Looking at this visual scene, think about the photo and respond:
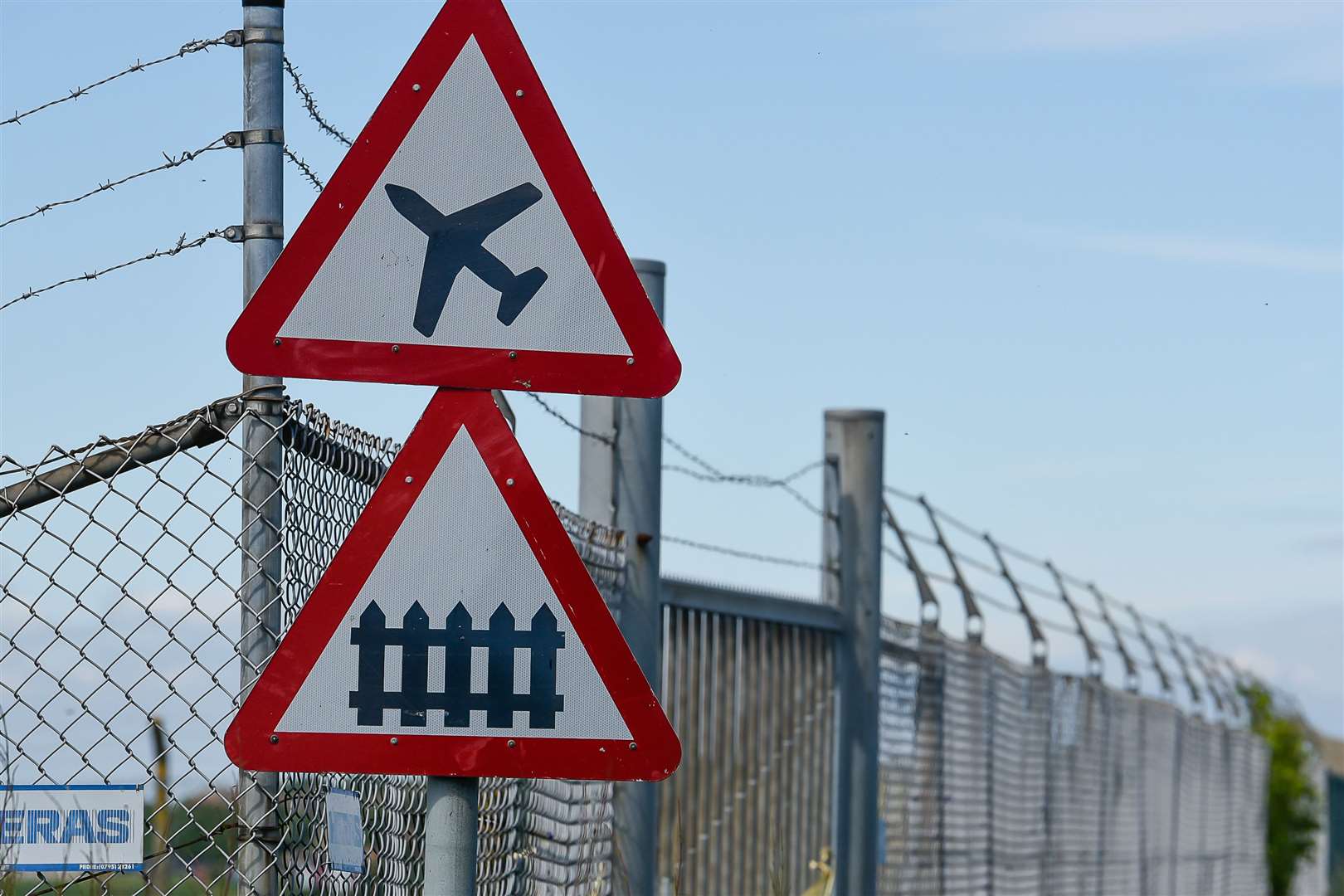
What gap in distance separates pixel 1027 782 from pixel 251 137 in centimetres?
676

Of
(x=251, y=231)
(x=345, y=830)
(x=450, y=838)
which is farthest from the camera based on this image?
(x=251, y=231)

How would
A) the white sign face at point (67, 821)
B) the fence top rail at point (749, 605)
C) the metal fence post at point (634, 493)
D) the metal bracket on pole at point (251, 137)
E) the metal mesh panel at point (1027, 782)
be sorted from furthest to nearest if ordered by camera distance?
the metal mesh panel at point (1027, 782) < the fence top rail at point (749, 605) < the metal fence post at point (634, 493) < the metal bracket on pole at point (251, 137) < the white sign face at point (67, 821)

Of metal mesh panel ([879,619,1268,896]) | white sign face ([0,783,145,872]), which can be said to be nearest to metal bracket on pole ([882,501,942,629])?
metal mesh panel ([879,619,1268,896])

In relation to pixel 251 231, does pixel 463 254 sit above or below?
below

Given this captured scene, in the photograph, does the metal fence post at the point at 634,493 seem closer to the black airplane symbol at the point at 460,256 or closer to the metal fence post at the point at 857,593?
the metal fence post at the point at 857,593

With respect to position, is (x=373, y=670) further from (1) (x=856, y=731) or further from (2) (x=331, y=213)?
(1) (x=856, y=731)

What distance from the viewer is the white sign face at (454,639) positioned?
230cm

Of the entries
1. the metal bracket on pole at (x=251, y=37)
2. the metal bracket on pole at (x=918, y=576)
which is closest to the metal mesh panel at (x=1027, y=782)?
the metal bracket on pole at (x=918, y=576)

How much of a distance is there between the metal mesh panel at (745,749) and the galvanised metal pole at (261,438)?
7.09 feet

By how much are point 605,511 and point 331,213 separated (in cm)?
223

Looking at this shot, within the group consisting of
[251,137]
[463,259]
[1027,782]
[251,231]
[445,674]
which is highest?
[251,137]

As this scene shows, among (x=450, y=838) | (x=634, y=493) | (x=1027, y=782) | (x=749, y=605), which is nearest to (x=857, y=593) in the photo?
(x=749, y=605)

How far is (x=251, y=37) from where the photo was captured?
2832 millimetres

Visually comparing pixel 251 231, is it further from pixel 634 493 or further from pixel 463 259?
pixel 634 493
